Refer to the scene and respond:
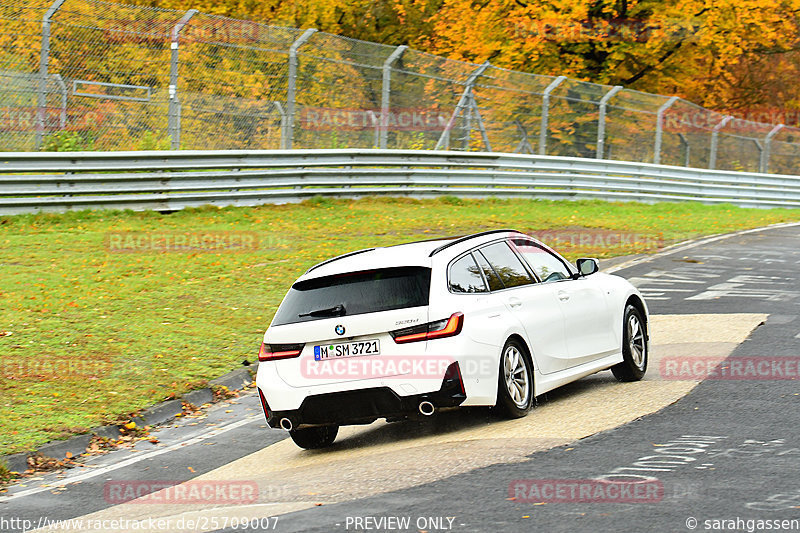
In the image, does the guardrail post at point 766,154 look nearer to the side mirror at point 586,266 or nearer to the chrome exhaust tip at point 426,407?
the side mirror at point 586,266

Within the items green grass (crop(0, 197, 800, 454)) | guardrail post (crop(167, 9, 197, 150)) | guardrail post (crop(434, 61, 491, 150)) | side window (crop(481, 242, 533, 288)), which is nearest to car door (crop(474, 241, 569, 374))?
side window (crop(481, 242, 533, 288))

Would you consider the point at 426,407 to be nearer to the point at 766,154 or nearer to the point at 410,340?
the point at 410,340

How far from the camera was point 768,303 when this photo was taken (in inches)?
537

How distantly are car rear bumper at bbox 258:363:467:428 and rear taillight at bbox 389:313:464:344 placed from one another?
0.25 meters

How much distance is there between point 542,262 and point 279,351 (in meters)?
2.55

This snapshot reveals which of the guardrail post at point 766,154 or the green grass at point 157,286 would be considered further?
the guardrail post at point 766,154

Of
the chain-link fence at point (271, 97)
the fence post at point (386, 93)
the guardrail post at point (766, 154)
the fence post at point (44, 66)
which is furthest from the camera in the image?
the guardrail post at point (766, 154)

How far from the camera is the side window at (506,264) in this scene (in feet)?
29.0

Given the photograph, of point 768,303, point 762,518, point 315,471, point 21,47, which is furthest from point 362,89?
point 762,518

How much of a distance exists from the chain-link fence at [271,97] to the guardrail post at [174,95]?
2 centimetres

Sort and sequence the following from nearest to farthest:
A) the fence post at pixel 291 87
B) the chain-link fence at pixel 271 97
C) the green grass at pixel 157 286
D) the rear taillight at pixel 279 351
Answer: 1. the rear taillight at pixel 279 351
2. the green grass at pixel 157 286
3. the chain-link fence at pixel 271 97
4. the fence post at pixel 291 87

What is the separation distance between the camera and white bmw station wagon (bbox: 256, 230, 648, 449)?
784cm

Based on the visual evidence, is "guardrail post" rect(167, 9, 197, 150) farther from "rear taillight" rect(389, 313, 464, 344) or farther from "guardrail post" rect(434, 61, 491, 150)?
"rear taillight" rect(389, 313, 464, 344)

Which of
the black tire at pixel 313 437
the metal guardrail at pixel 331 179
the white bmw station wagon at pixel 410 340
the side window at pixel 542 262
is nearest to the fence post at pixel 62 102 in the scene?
the metal guardrail at pixel 331 179
